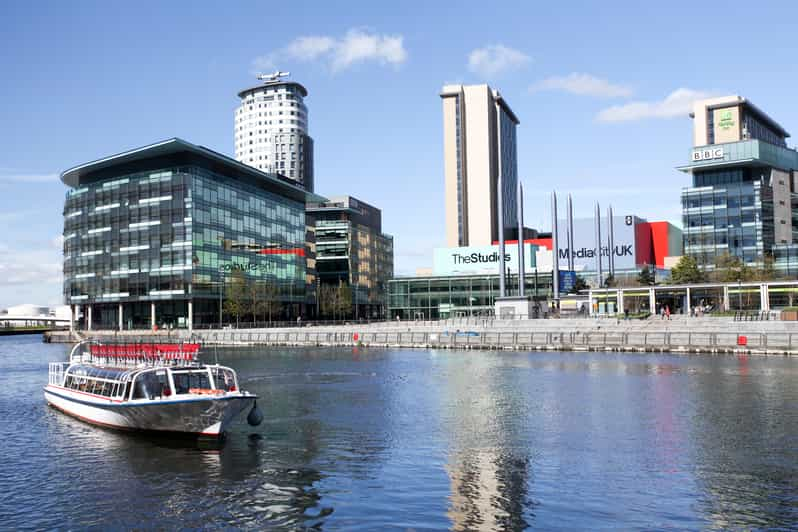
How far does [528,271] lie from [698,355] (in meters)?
99.9

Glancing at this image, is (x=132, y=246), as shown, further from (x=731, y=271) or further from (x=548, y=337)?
(x=731, y=271)

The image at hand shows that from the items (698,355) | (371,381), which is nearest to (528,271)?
(698,355)

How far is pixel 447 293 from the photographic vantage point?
18150 centimetres

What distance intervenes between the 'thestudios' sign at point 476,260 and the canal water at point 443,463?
12901cm

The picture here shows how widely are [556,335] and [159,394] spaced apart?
6729 centimetres

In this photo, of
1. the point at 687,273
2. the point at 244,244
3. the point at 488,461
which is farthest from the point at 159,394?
the point at 244,244

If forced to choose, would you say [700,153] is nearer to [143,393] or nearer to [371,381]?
[371,381]

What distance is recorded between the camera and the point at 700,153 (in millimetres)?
177875

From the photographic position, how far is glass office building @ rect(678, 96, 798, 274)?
17088cm

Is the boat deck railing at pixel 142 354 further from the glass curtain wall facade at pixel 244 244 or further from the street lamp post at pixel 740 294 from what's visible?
the glass curtain wall facade at pixel 244 244

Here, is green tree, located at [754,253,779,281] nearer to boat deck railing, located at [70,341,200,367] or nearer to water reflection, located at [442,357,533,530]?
water reflection, located at [442,357,533,530]

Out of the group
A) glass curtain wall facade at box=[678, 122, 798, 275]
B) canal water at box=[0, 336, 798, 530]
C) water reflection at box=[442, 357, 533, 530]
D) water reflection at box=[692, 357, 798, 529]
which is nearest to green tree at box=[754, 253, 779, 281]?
glass curtain wall facade at box=[678, 122, 798, 275]

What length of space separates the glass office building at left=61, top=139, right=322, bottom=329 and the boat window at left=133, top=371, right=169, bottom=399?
11396 centimetres

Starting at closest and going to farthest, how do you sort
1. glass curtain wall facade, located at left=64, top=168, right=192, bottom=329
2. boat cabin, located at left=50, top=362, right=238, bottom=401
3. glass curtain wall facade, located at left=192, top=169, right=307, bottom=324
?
boat cabin, located at left=50, top=362, right=238, bottom=401 → glass curtain wall facade, located at left=64, top=168, right=192, bottom=329 → glass curtain wall facade, located at left=192, top=169, right=307, bottom=324
